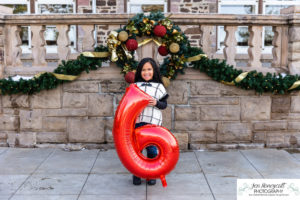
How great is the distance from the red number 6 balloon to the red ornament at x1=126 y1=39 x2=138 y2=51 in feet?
5.05

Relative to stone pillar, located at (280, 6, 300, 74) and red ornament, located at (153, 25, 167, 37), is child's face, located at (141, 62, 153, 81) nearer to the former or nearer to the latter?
red ornament, located at (153, 25, 167, 37)

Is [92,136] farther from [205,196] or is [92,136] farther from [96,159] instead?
[205,196]

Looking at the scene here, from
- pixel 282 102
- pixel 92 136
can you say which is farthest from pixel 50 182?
pixel 282 102

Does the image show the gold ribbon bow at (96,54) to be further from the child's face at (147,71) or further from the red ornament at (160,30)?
the child's face at (147,71)

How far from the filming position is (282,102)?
554 cm

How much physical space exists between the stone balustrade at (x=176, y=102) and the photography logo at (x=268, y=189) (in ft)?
4.85

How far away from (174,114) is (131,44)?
52.8 inches

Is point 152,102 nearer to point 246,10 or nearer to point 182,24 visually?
point 182,24

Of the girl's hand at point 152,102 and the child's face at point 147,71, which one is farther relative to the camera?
the child's face at point 147,71

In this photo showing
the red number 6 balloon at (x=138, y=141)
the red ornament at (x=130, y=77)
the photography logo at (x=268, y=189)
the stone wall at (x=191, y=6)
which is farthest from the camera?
the stone wall at (x=191, y=6)

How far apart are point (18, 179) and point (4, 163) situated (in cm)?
73

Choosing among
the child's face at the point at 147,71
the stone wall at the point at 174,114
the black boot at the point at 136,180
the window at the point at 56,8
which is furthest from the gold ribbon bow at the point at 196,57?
the window at the point at 56,8

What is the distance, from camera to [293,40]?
5457mm

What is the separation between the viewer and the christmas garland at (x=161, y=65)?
511cm
